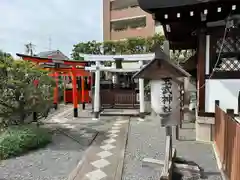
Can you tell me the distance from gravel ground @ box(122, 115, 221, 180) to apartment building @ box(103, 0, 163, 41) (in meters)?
22.9

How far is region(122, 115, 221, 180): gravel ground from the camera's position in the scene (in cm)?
414

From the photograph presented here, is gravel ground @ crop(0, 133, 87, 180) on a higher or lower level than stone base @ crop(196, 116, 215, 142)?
lower

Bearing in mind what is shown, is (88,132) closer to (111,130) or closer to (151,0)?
(111,130)

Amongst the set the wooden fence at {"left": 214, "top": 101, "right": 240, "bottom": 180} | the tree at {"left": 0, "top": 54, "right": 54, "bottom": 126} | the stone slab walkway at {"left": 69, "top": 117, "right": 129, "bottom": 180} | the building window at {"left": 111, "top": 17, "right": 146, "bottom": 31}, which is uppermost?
the building window at {"left": 111, "top": 17, "right": 146, "bottom": 31}

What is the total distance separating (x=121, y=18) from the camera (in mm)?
30188

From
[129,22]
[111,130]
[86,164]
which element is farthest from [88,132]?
[129,22]

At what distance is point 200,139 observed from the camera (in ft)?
19.3

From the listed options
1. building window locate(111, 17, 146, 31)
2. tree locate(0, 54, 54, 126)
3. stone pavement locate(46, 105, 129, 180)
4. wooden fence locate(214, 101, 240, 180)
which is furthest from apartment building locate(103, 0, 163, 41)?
wooden fence locate(214, 101, 240, 180)

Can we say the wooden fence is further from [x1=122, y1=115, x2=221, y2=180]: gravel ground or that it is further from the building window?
the building window

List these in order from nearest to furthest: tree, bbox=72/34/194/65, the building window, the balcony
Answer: tree, bbox=72/34/194/65 → the balcony → the building window

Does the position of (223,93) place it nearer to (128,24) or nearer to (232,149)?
(232,149)

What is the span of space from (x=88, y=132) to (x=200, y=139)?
11.5 ft

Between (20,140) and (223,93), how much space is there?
16.3 feet

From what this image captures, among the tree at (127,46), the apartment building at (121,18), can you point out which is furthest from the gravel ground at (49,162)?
the apartment building at (121,18)
